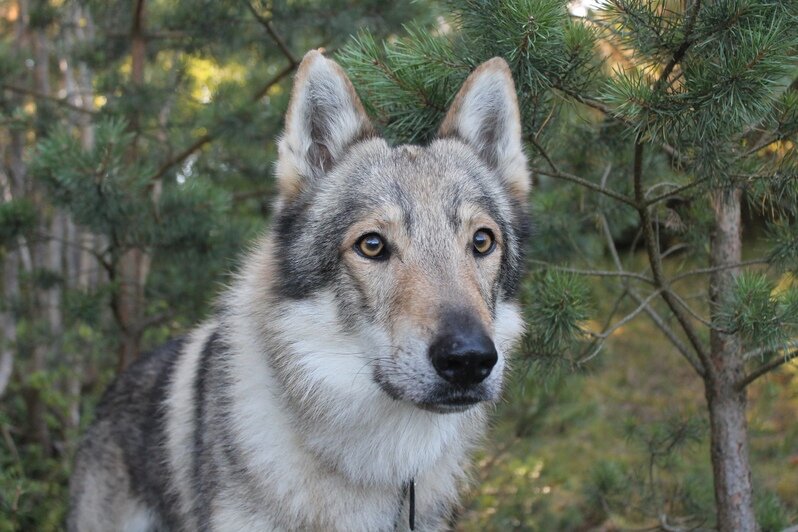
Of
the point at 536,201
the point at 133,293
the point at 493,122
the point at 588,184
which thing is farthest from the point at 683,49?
the point at 133,293

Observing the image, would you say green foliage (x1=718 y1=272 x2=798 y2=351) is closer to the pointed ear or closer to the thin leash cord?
the pointed ear

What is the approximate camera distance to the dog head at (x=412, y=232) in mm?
2691

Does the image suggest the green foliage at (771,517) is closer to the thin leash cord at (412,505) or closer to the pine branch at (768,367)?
the pine branch at (768,367)

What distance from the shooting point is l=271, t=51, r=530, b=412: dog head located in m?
2.69

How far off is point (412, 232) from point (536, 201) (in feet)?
5.68

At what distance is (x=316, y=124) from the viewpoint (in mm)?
3439

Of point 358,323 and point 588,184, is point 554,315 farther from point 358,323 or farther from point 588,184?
point 358,323

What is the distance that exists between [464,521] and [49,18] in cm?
500

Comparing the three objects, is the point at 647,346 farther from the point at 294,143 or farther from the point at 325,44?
the point at 294,143

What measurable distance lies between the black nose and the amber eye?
61 cm

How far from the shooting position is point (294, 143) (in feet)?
11.0

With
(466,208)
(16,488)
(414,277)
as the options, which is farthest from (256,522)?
(16,488)

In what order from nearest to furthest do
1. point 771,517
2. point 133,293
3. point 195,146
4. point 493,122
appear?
1. point 493,122
2. point 771,517
3. point 195,146
4. point 133,293

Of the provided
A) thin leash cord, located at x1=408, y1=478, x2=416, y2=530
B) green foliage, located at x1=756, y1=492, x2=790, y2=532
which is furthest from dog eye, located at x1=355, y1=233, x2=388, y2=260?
green foliage, located at x1=756, y1=492, x2=790, y2=532
